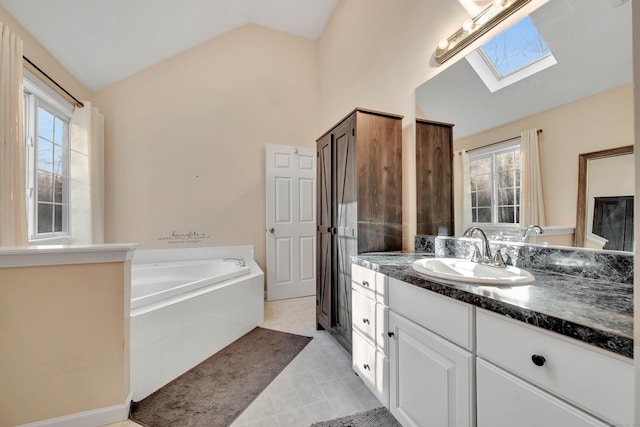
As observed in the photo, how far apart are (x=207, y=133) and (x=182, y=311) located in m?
2.32

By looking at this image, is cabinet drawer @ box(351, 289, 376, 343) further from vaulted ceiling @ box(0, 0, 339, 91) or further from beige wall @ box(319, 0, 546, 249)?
vaulted ceiling @ box(0, 0, 339, 91)

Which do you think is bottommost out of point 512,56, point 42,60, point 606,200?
point 606,200

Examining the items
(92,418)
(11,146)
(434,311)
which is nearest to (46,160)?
(11,146)

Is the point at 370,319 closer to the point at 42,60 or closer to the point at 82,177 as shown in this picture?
the point at 82,177

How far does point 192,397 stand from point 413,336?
138 centimetres

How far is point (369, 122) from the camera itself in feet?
6.20

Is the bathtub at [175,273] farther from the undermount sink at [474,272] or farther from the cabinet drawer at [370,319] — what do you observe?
the undermount sink at [474,272]

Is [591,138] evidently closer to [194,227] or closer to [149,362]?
[149,362]

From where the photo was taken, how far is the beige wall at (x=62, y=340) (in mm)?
1280

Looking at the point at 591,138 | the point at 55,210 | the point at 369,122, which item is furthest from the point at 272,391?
the point at 55,210

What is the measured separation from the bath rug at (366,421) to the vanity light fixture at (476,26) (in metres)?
2.14

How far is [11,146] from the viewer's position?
1562 mm

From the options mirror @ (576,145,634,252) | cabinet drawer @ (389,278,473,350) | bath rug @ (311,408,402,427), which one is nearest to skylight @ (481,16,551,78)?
mirror @ (576,145,634,252)

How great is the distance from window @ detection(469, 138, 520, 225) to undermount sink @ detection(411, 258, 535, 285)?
0.33 m
